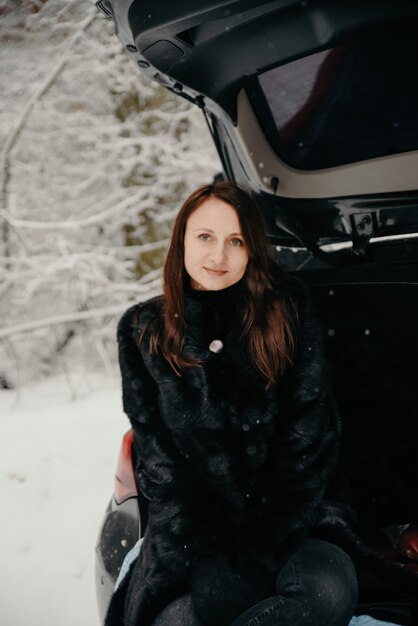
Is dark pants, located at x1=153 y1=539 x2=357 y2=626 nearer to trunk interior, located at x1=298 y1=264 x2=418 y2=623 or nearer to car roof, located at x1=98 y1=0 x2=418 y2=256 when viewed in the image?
trunk interior, located at x1=298 y1=264 x2=418 y2=623

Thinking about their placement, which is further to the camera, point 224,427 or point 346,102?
point 346,102

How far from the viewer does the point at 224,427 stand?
1.49 m

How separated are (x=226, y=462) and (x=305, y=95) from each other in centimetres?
131

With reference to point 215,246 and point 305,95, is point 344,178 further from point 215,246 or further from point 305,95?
point 215,246

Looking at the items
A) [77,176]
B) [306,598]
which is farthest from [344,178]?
[77,176]

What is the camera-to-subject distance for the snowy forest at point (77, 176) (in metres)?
6.09

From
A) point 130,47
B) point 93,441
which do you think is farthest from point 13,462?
point 130,47

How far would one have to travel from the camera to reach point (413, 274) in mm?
1839

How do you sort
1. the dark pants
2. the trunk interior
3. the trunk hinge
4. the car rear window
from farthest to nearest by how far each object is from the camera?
1. the trunk hinge
2. the trunk interior
3. the car rear window
4. the dark pants

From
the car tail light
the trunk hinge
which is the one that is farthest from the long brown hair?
the trunk hinge

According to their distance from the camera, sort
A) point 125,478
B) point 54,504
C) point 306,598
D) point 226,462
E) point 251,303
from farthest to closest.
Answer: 1. point 54,504
2. point 125,478
3. point 251,303
4. point 226,462
5. point 306,598

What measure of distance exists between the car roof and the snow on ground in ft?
5.99

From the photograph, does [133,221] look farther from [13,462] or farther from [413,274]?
[413,274]

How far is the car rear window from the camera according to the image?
1.77 meters
